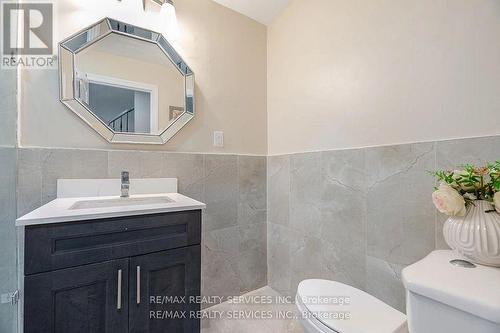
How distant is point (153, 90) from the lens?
1556mm

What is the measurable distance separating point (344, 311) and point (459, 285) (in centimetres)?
47

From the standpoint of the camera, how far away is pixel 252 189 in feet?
6.37

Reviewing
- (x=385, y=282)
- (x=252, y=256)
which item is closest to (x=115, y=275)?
(x=252, y=256)

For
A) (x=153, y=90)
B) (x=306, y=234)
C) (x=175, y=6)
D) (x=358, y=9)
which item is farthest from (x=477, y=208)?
(x=175, y=6)

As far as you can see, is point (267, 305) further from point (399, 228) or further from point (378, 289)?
point (399, 228)

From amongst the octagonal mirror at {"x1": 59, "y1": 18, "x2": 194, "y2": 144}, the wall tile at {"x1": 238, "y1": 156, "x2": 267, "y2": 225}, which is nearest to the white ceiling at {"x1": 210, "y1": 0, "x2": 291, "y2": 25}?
the octagonal mirror at {"x1": 59, "y1": 18, "x2": 194, "y2": 144}

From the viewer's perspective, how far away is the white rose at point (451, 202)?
2.52 feet

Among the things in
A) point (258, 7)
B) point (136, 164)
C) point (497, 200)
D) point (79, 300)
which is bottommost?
point (79, 300)

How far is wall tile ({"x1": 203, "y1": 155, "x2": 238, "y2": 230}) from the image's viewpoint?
172 cm

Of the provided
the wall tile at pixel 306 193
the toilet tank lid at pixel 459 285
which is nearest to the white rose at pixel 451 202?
the toilet tank lid at pixel 459 285

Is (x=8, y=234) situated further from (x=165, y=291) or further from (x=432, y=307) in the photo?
(x=432, y=307)

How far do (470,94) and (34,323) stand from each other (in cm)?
185

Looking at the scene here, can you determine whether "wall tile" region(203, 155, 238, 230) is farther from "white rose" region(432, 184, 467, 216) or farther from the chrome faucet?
"white rose" region(432, 184, 467, 216)

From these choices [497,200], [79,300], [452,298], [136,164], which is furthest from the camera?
[136,164]
